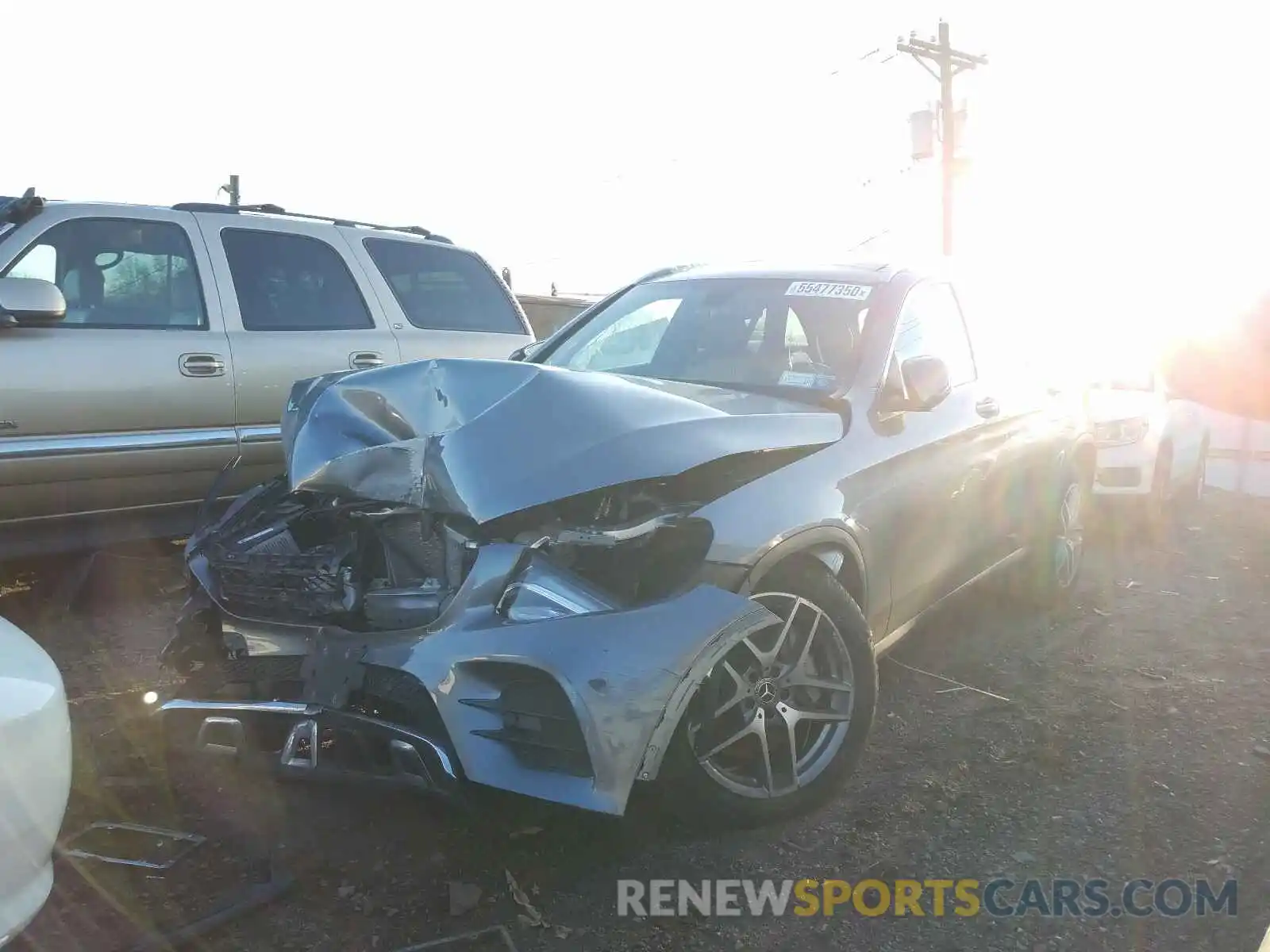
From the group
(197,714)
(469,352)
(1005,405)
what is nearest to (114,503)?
(469,352)

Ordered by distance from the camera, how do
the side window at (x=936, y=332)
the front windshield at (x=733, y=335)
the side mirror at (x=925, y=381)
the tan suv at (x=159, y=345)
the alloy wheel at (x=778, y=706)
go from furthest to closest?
the tan suv at (x=159, y=345) → the side window at (x=936, y=332) → the front windshield at (x=733, y=335) → the side mirror at (x=925, y=381) → the alloy wheel at (x=778, y=706)

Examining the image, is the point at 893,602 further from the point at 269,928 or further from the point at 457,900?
the point at 269,928

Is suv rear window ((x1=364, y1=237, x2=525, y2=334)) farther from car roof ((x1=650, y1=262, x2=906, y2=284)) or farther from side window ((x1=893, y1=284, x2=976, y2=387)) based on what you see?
side window ((x1=893, y1=284, x2=976, y2=387))

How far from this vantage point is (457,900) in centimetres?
268

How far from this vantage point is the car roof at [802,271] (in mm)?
4129

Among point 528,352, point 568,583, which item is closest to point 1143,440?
point 528,352

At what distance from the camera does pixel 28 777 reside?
2010 mm

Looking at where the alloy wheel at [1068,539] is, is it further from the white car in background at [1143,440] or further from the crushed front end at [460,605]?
the crushed front end at [460,605]

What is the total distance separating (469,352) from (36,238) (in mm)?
2480

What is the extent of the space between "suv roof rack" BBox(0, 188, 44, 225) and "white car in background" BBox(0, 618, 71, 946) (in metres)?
3.49

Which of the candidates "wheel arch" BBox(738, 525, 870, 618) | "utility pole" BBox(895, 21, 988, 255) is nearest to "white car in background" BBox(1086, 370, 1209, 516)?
"wheel arch" BBox(738, 525, 870, 618)

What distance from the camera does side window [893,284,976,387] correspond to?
402 centimetres

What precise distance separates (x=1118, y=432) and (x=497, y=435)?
6977 mm

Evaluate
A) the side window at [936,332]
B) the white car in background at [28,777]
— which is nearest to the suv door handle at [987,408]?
the side window at [936,332]
